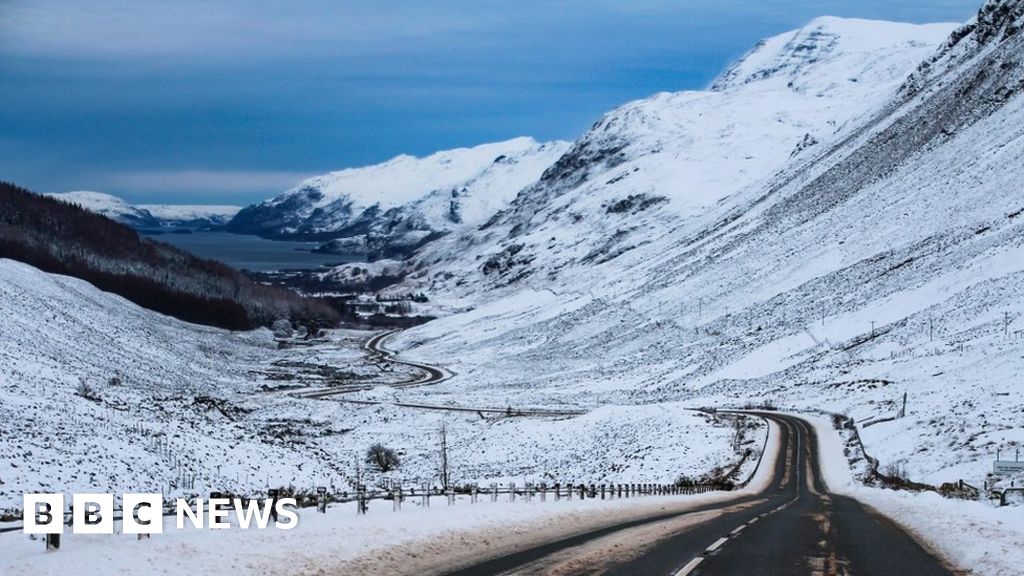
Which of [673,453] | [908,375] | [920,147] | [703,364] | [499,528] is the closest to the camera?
[499,528]

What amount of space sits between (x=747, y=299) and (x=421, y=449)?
66.9m

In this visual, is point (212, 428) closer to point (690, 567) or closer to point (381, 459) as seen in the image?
point (381, 459)

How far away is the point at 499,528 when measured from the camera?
19.3 meters

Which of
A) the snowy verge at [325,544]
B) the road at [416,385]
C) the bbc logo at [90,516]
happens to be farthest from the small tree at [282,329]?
the bbc logo at [90,516]

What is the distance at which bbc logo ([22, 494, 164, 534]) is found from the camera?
1305 cm

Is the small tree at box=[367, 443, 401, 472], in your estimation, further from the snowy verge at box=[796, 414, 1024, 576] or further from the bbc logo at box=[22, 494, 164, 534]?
the bbc logo at box=[22, 494, 164, 534]

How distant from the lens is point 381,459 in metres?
60.8

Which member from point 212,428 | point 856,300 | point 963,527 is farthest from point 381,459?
point 856,300

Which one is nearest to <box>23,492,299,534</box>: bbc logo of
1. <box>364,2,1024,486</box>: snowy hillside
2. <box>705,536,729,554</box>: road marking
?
<box>705,536,729,554</box>: road marking

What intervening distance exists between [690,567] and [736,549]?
8.25 ft

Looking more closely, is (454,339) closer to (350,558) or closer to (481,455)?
(481,455)

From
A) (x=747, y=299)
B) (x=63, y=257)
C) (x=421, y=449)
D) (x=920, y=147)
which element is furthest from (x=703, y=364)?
(x=63, y=257)

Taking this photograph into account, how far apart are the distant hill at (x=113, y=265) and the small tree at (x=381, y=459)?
311 ft

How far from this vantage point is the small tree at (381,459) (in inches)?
2373
